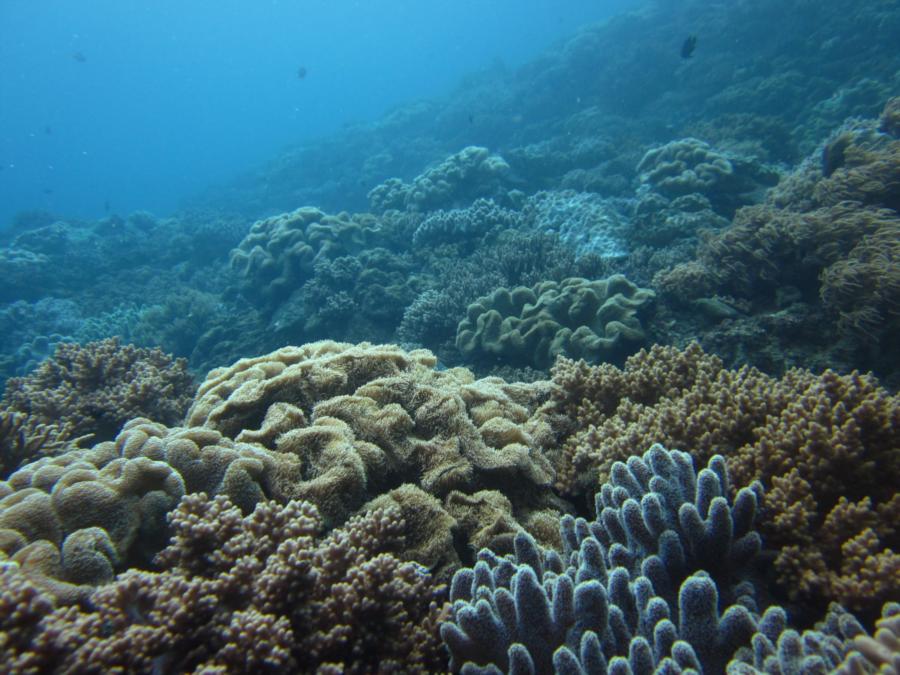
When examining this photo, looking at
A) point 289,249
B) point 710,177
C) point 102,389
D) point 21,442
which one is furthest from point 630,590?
point 710,177

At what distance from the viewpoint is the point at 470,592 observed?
2.36 meters

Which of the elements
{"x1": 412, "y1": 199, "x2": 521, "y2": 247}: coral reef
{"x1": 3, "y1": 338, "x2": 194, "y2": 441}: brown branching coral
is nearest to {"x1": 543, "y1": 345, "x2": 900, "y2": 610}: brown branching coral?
{"x1": 3, "y1": 338, "x2": 194, "y2": 441}: brown branching coral

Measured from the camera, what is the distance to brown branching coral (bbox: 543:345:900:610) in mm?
2342

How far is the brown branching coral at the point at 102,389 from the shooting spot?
5.32 meters

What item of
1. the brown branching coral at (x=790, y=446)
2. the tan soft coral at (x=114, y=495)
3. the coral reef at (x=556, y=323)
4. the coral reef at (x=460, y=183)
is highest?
the coral reef at (x=460, y=183)

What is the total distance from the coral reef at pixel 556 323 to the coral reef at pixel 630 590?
416cm

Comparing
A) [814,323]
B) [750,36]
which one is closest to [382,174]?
[750,36]

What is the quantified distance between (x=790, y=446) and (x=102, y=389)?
→ 23.7ft

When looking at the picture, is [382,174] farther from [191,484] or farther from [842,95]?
[191,484]

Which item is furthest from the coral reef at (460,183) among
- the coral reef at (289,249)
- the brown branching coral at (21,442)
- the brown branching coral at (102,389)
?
the brown branching coral at (21,442)

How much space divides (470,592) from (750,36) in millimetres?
29694

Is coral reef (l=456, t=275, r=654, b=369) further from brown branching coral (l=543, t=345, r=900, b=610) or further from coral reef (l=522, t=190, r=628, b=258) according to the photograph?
coral reef (l=522, t=190, r=628, b=258)

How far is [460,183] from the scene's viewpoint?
48.9 feet

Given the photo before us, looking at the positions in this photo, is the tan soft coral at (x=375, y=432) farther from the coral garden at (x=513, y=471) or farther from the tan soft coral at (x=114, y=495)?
the tan soft coral at (x=114, y=495)
